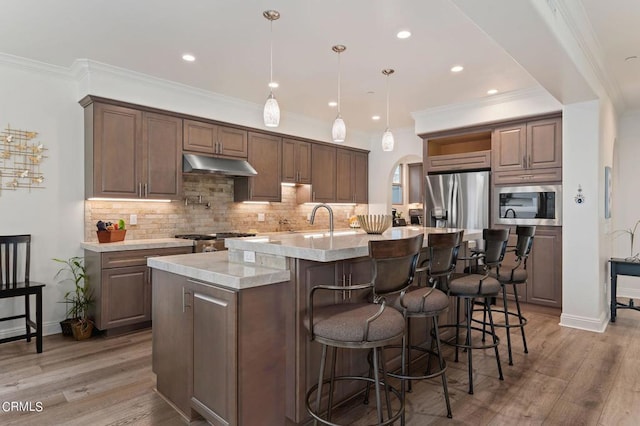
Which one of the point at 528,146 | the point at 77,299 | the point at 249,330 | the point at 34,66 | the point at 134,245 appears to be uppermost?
the point at 34,66

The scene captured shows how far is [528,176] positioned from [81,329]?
535 centimetres

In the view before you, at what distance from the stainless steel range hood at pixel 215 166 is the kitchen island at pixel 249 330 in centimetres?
230

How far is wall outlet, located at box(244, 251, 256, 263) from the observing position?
2269 millimetres

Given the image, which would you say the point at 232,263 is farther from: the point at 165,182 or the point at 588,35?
the point at 588,35

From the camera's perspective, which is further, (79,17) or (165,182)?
(165,182)

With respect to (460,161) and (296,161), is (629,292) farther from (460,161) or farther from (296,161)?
(296,161)

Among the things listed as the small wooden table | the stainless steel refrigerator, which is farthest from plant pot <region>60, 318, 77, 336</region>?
the small wooden table

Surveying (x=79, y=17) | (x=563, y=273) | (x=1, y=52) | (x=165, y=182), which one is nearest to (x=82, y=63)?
(x=1, y=52)

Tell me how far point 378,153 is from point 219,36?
14.3 feet

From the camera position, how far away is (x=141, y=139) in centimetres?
416

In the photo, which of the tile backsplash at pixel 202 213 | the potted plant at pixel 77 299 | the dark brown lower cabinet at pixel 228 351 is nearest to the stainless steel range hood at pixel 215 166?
the tile backsplash at pixel 202 213

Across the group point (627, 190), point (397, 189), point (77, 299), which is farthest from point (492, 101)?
point (77, 299)

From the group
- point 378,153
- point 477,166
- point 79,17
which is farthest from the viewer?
point 378,153

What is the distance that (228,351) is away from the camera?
6.13ft
